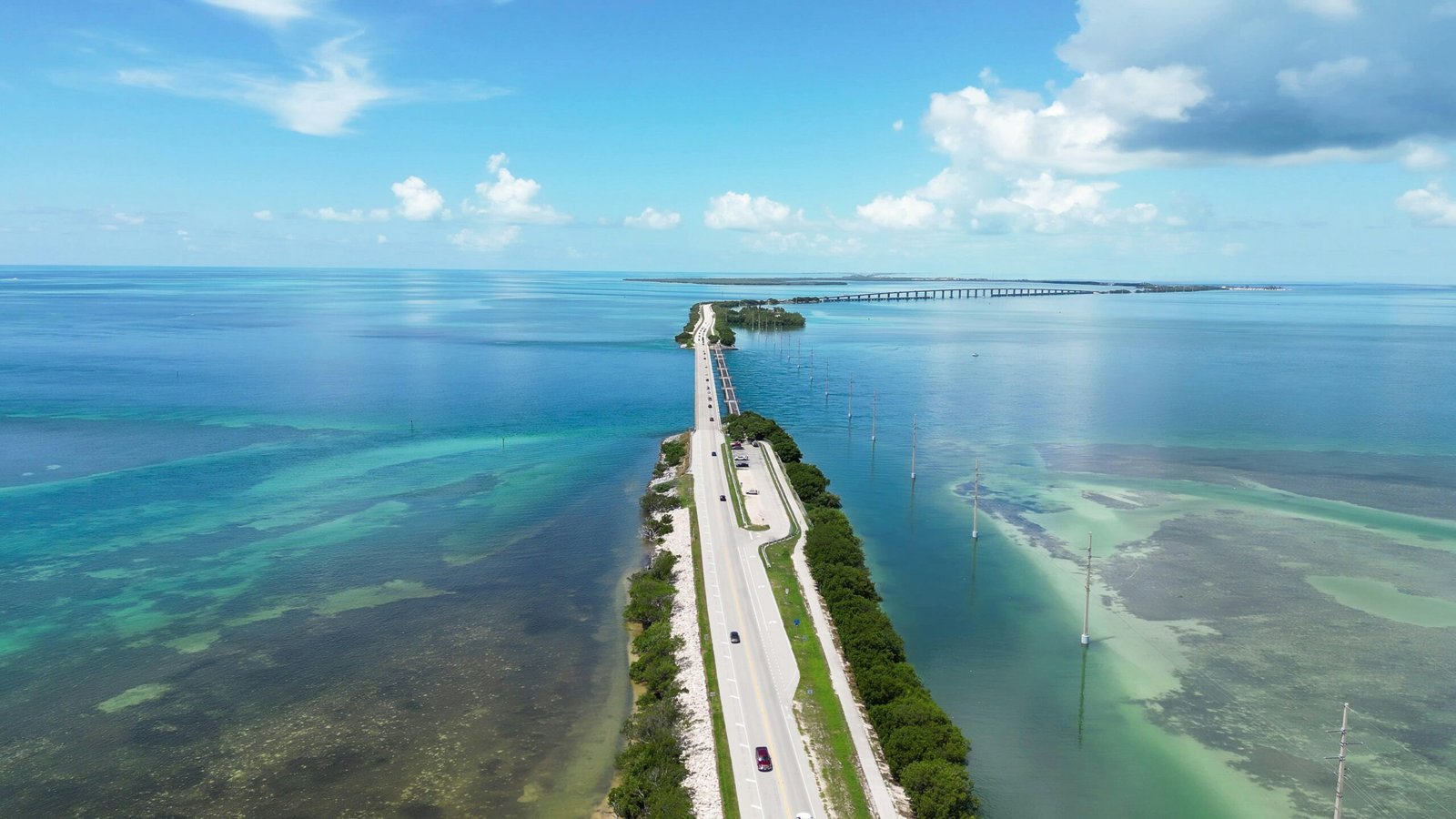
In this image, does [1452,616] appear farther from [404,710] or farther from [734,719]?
[404,710]

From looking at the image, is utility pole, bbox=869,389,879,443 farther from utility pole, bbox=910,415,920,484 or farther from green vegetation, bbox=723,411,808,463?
green vegetation, bbox=723,411,808,463

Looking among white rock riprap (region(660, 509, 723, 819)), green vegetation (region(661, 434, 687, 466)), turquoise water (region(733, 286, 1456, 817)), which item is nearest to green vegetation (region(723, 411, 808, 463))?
turquoise water (region(733, 286, 1456, 817))

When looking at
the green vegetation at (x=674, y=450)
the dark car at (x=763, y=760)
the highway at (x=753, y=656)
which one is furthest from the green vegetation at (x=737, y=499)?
the dark car at (x=763, y=760)

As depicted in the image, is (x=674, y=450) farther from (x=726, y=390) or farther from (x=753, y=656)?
(x=753, y=656)

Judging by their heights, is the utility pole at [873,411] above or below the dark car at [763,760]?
above

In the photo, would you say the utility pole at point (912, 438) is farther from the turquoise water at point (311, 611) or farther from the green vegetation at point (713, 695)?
the green vegetation at point (713, 695)
